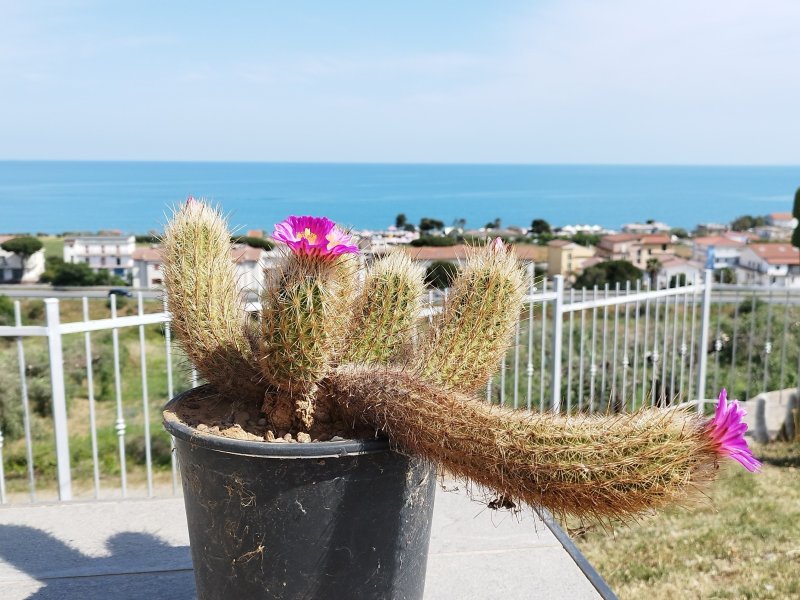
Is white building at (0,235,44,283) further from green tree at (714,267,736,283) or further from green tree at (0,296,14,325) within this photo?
green tree at (714,267,736,283)

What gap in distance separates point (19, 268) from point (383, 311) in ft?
131

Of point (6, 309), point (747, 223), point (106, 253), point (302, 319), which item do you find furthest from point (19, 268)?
point (747, 223)

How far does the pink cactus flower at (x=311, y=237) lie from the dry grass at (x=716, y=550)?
6.23ft

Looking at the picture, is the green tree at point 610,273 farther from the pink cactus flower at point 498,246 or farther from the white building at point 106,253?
the white building at point 106,253

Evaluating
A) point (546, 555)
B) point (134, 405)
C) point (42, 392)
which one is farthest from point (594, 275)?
point (546, 555)

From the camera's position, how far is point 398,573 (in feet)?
7.05

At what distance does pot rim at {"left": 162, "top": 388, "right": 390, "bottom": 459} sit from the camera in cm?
189

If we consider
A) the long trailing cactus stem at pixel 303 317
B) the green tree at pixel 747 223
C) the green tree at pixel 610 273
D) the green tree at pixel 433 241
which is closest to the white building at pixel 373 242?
the long trailing cactus stem at pixel 303 317

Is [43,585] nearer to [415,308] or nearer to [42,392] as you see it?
[415,308]

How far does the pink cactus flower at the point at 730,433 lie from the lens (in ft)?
5.51

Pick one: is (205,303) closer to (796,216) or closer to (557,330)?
(557,330)

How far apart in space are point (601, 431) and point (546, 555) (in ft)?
5.23

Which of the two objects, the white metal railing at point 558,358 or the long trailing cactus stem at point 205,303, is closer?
the long trailing cactus stem at point 205,303

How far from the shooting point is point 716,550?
3988 mm
